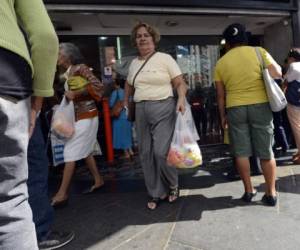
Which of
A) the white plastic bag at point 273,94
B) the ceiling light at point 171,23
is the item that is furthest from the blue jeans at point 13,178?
the ceiling light at point 171,23

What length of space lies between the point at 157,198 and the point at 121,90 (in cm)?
313

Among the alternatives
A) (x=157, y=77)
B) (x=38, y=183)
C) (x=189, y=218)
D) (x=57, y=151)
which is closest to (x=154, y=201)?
(x=189, y=218)

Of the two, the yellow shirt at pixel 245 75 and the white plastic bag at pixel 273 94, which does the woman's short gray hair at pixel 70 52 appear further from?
the white plastic bag at pixel 273 94

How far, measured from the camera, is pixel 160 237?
314 centimetres

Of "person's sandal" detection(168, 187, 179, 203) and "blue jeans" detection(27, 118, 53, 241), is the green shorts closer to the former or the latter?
"person's sandal" detection(168, 187, 179, 203)

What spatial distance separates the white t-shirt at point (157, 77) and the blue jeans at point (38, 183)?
1.26 meters

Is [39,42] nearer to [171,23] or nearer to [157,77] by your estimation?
[157,77]

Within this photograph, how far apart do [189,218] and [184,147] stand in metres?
0.69

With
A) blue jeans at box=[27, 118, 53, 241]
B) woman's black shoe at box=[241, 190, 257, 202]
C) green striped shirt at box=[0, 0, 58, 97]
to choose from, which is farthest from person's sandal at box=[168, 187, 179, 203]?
green striped shirt at box=[0, 0, 58, 97]

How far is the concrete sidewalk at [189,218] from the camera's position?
3008 millimetres

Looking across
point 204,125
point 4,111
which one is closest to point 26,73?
point 4,111

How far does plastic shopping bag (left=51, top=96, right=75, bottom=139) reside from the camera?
388 centimetres

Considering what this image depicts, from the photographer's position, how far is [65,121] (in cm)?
391

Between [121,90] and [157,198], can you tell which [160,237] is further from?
[121,90]
